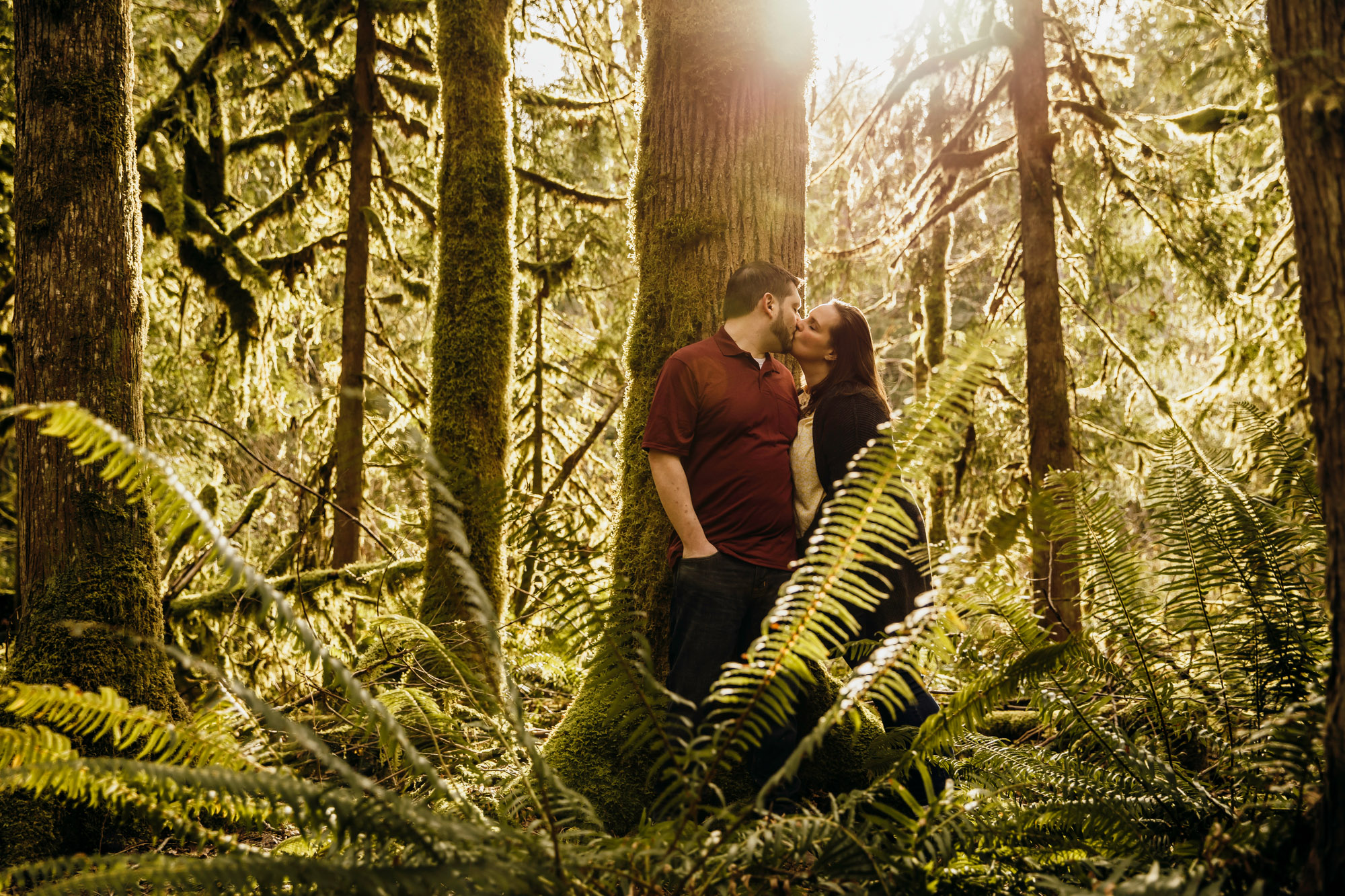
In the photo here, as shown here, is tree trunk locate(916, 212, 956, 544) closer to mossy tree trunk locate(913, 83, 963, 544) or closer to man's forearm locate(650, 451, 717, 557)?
mossy tree trunk locate(913, 83, 963, 544)

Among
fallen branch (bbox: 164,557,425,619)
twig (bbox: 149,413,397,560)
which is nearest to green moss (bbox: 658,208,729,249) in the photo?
twig (bbox: 149,413,397,560)

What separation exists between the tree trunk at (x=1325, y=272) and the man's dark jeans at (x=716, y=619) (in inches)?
66.4

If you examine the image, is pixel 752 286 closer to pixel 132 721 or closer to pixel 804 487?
pixel 804 487

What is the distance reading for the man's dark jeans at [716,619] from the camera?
112 inches

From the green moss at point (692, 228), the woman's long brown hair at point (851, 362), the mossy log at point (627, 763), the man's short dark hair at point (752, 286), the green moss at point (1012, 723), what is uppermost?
the green moss at point (692, 228)

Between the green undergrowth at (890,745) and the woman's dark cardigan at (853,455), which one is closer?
the green undergrowth at (890,745)

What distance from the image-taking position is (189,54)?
10.2 meters

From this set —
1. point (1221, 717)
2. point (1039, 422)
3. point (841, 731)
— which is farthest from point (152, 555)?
point (1039, 422)

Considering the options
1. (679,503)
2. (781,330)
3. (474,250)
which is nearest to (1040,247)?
(781,330)

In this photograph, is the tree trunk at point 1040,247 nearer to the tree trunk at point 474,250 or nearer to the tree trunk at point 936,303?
the tree trunk at point 936,303

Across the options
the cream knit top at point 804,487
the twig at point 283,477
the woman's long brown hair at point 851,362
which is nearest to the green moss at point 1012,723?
the cream knit top at point 804,487

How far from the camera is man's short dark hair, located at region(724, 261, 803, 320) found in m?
3.19

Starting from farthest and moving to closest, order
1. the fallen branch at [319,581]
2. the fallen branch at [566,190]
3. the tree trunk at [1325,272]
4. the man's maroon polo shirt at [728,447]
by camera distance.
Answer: the fallen branch at [566,190]
the fallen branch at [319,581]
the man's maroon polo shirt at [728,447]
the tree trunk at [1325,272]

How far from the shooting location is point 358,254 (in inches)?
251
